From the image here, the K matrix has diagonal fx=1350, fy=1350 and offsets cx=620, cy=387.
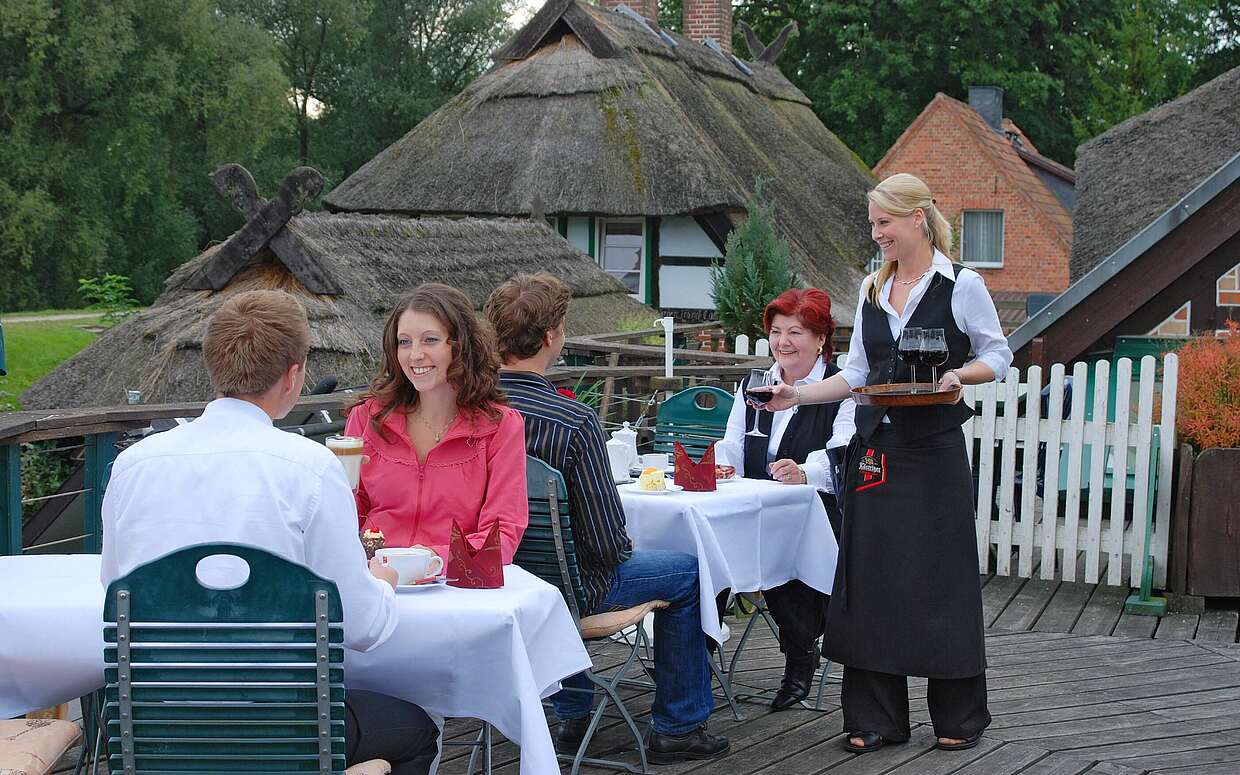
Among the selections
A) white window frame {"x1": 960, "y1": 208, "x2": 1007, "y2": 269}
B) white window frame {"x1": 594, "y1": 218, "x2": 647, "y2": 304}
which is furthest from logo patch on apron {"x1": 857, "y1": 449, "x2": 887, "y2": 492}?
white window frame {"x1": 960, "y1": 208, "x2": 1007, "y2": 269}

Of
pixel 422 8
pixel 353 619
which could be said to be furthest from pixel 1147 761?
pixel 422 8

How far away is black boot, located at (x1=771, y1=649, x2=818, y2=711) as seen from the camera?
196 inches

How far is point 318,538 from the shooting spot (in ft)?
8.90

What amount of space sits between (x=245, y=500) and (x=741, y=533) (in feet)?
7.40

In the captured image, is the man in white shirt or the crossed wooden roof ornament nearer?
the man in white shirt

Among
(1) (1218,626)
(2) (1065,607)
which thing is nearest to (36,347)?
(2) (1065,607)

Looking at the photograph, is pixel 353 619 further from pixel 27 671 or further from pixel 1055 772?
pixel 1055 772

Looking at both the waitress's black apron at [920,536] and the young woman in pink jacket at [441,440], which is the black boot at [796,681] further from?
the young woman in pink jacket at [441,440]

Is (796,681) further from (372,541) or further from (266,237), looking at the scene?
(266,237)

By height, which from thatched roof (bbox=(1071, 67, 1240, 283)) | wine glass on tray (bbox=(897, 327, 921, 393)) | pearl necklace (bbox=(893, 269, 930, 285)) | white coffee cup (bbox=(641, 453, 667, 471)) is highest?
thatched roof (bbox=(1071, 67, 1240, 283))

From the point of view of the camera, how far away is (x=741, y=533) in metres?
4.61

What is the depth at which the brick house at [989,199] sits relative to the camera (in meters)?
30.4

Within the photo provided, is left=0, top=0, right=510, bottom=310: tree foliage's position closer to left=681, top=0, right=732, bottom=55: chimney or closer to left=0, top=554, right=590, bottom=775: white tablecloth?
left=681, top=0, right=732, bottom=55: chimney

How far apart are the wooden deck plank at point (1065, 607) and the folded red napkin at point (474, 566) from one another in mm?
3959
